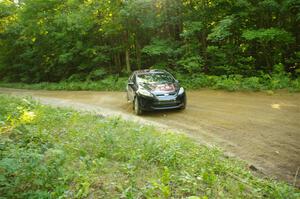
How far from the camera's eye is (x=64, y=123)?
847 centimetres

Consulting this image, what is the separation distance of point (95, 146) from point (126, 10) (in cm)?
1482

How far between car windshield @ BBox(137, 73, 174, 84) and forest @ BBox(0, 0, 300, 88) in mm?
5674

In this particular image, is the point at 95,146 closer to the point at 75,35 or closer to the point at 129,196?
the point at 129,196

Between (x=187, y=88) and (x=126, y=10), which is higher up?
(x=126, y=10)

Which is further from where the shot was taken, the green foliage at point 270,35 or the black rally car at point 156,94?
the green foliage at point 270,35

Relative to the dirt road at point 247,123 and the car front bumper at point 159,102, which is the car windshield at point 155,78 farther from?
the dirt road at point 247,123

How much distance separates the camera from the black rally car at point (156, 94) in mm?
10359

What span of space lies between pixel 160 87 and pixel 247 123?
142 inches

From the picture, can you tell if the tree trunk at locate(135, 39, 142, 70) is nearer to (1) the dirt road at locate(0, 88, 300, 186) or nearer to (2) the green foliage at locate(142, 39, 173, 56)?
(2) the green foliage at locate(142, 39, 173, 56)

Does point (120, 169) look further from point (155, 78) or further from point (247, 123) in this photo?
point (155, 78)

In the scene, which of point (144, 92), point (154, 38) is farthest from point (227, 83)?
point (154, 38)

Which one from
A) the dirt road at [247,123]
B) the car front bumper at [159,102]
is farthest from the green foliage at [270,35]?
the car front bumper at [159,102]

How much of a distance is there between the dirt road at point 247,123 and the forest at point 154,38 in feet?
11.5

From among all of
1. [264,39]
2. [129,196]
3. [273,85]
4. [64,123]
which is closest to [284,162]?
[129,196]
